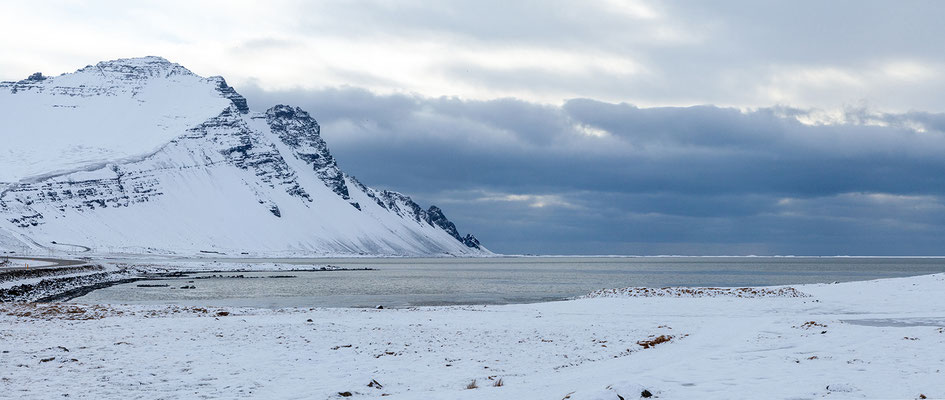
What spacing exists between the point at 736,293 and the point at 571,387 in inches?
1505

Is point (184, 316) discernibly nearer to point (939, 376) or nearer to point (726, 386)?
point (726, 386)

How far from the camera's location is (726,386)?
15.2 metres

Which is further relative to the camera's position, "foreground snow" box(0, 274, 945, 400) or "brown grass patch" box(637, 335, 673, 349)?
"brown grass patch" box(637, 335, 673, 349)

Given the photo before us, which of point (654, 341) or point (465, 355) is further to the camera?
point (654, 341)

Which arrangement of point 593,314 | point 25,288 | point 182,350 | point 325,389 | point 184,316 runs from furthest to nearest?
point 25,288, point 593,314, point 184,316, point 182,350, point 325,389

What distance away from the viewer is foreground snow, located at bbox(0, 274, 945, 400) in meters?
15.9

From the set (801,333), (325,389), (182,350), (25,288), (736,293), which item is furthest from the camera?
(25,288)

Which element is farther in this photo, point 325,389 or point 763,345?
point 763,345

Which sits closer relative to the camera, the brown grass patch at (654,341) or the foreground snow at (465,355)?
the foreground snow at (465,355)

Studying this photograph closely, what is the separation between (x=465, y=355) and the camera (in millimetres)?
21656

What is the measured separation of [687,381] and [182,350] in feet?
48.6

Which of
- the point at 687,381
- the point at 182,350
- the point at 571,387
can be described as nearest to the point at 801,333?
the point at 687,381

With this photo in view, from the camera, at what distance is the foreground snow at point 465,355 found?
52.0 ft

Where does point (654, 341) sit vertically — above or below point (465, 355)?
above
